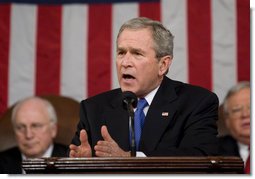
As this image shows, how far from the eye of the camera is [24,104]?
268 centimetres

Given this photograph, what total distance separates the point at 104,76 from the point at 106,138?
68 cm

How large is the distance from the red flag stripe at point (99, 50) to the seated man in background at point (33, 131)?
9.3 inches

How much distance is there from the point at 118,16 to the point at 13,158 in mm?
836

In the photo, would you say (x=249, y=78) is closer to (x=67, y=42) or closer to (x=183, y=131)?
(x=183, y=131)

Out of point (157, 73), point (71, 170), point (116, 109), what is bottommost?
point (71, 170)

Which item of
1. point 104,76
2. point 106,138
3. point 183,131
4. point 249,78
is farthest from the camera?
point 104,76

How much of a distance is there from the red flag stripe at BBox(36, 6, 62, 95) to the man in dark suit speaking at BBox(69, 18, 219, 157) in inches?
12.1

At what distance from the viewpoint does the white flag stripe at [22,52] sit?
2.75 m

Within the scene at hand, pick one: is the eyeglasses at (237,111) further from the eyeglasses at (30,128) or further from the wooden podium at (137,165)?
the eyeglasses at (30,128)

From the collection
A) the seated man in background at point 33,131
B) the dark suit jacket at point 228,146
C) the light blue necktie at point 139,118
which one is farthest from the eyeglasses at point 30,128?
the dark suit jacket at point 228,146

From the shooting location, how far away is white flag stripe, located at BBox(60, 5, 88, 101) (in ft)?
9.05

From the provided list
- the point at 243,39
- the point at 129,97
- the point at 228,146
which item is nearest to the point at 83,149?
the point at 129,97

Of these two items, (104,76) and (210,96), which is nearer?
(210,96)

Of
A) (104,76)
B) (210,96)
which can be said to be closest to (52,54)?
(104,76)
